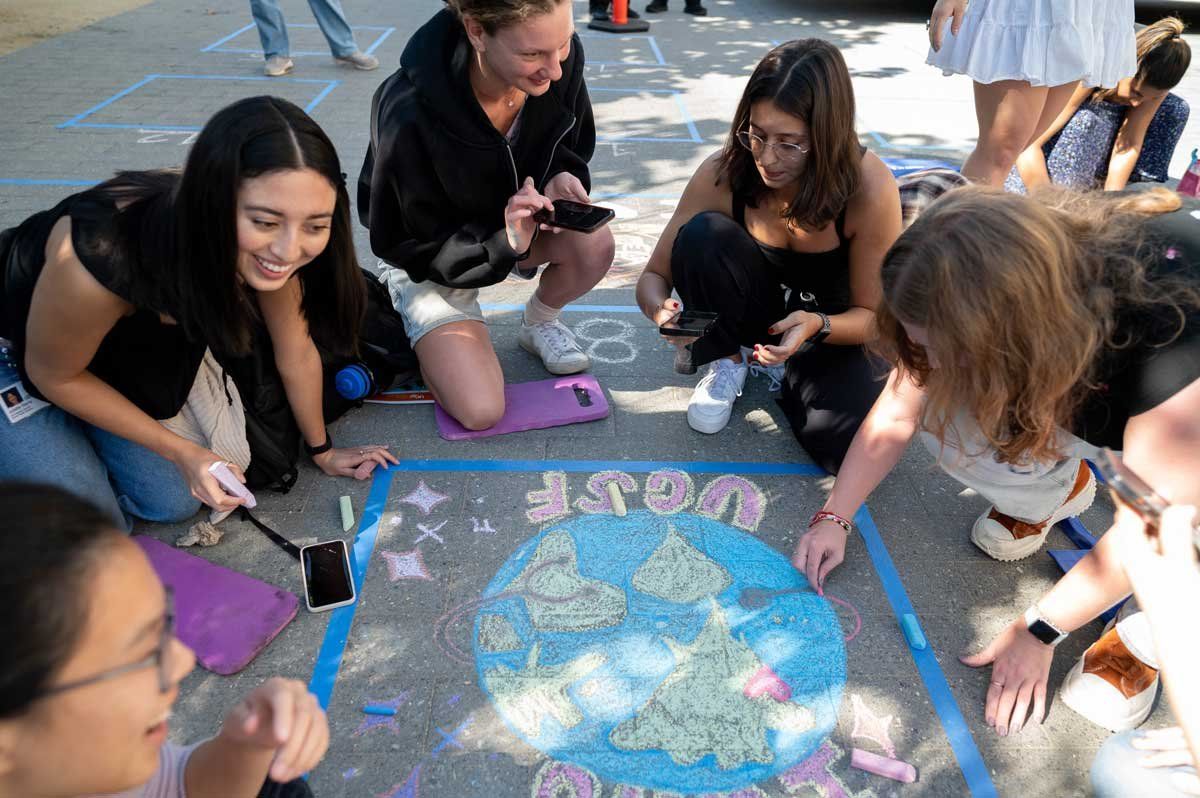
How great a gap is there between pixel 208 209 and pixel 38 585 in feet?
3.98

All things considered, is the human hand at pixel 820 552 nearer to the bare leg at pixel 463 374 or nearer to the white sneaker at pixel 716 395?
the white sneaker at pixel 716 395

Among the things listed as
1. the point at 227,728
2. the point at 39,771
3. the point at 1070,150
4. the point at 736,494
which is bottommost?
the point at 736,494

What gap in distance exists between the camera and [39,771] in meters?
0.96

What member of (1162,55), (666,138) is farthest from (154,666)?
(666,138)

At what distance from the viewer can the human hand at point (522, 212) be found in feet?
9.08

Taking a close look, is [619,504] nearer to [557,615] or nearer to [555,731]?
[557,615]

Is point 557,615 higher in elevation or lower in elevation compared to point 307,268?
lower

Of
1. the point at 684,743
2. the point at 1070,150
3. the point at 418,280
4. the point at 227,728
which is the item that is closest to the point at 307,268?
the point at 418,280

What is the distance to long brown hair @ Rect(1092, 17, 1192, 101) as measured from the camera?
367 cm

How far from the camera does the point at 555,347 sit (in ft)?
10.5

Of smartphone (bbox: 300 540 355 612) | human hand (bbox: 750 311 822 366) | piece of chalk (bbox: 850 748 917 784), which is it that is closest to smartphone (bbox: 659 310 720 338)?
human hand (bbox: 750 311 822 366)

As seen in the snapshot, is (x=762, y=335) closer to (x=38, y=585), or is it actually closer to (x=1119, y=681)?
(x=1119, y=681)

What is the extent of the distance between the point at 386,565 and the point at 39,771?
1319 mm

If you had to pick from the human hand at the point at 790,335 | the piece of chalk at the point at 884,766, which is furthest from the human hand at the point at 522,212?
the piece of chalk at the point at 884,766
